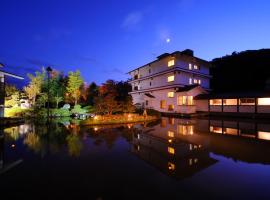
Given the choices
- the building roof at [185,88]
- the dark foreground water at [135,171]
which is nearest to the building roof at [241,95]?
the building roof at [185,88]

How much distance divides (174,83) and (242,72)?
1083 inches

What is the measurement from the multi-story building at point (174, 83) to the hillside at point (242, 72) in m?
12.8

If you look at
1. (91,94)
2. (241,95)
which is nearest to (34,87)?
(91,94)

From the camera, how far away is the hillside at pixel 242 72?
44250 mm

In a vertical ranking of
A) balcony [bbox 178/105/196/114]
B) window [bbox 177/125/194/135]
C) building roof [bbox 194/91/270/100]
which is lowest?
window [bbox 177/125/194/135]

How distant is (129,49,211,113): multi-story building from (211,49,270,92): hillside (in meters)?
12.8

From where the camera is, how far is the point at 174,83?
102 ft

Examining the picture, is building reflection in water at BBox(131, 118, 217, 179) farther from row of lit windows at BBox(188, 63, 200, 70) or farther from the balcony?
row of lit windows at BBox(188, 63, 200, 70)

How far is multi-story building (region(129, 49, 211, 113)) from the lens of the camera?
99.7ft

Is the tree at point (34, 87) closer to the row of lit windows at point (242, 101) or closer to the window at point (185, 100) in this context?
the window at point (185, 100)

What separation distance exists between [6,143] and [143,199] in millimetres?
9233

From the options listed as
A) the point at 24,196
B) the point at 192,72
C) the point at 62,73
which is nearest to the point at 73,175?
the point at 24,196

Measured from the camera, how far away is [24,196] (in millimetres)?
4281

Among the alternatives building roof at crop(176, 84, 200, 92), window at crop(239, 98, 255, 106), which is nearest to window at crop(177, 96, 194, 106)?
building roof at crop(176, 84, 200, 92)
